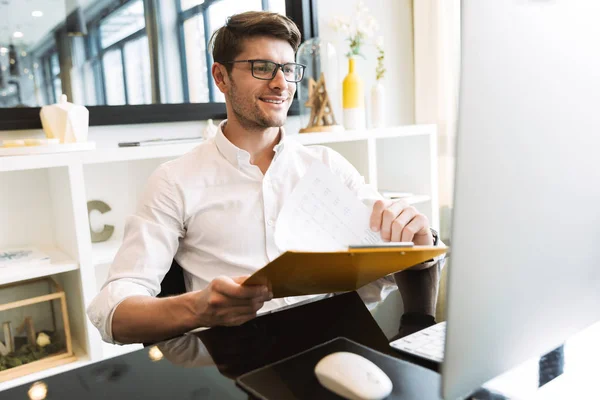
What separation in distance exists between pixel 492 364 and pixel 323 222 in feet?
1.69

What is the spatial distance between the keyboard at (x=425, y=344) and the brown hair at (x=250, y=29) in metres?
0.97

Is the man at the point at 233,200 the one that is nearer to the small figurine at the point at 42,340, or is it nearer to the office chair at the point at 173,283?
the office chair at the point at 173,283

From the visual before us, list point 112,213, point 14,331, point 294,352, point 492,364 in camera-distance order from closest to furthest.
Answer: point 492,364
point 294,352
point 14,331
point 112,213

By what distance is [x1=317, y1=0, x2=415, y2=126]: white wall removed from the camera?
9.45 ft

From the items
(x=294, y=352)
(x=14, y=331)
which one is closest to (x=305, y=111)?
(x=14, y=331)

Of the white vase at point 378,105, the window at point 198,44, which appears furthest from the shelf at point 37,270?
the white vase at point 378,105

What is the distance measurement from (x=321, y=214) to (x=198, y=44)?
156cm

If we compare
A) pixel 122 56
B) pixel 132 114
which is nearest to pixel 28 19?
pixel 122 56

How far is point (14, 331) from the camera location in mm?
1840

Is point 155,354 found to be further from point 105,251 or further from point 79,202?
point 105,251

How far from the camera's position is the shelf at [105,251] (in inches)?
69.8

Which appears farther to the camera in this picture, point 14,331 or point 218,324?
point 14,331

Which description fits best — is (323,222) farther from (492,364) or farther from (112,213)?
(112,213)

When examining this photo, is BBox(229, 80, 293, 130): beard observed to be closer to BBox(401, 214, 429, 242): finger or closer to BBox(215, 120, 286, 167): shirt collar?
BBox(215, 120, 286, 167): shirt collar
